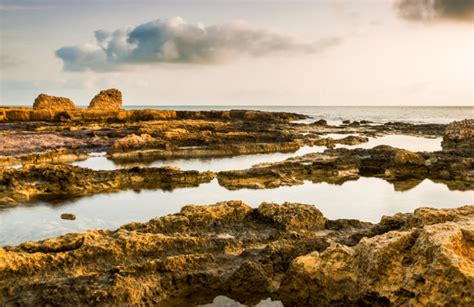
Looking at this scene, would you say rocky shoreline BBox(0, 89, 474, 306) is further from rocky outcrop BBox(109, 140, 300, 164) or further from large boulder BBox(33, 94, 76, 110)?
large boulder BBox(33, 94, 76, 110)

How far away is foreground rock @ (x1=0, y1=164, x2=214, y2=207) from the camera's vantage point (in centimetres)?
1062

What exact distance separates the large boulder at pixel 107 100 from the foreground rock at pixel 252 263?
166ft

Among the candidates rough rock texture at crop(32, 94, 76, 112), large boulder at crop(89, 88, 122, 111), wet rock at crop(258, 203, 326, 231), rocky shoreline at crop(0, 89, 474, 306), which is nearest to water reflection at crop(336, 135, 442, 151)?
wet rock at crop(258, 203, 326, 231)

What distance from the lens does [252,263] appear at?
5.01 meters

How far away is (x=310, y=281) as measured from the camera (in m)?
4.41

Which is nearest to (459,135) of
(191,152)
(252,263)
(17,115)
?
(191,152)

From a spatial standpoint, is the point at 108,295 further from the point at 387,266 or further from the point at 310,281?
the point at 387,266

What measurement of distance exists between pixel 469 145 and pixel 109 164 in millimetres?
18312

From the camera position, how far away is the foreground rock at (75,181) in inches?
418

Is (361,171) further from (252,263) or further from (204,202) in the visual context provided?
(252,263)

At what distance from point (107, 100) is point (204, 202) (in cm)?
4939

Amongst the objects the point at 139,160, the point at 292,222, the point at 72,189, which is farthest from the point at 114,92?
the point at 292,222

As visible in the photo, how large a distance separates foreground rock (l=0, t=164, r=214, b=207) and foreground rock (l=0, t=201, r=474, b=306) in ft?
17.7

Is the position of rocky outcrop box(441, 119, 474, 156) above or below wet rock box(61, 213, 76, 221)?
above
